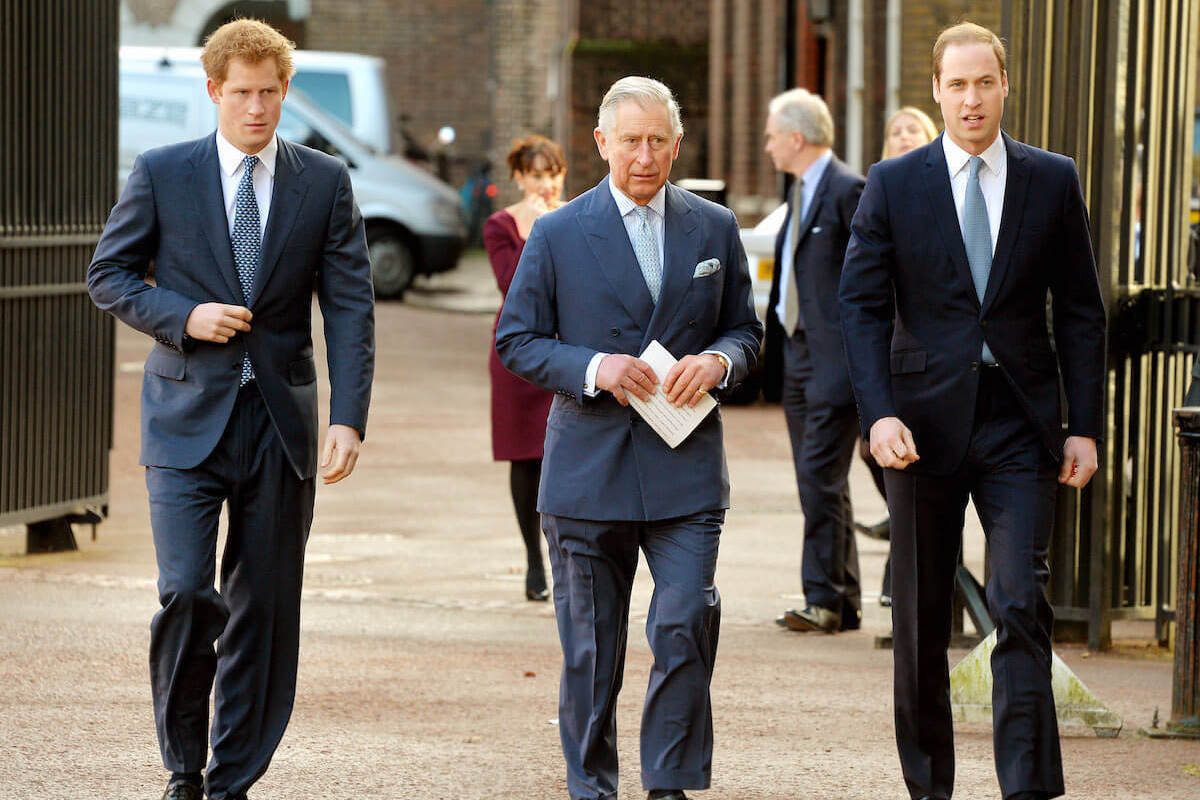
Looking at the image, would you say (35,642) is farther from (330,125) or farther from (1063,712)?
(330,125)

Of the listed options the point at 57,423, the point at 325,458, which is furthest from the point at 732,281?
the point at 57,423

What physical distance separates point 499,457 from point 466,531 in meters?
2.15

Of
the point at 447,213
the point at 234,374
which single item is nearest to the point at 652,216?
the point at 234,374

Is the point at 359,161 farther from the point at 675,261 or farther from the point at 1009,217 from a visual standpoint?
the point at 1009,217

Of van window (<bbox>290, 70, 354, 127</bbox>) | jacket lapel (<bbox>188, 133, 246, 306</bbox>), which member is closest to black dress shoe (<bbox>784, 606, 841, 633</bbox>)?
jacket lapel (<bbox>188, 133, 246, 306</bbox>)

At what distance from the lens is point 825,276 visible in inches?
309

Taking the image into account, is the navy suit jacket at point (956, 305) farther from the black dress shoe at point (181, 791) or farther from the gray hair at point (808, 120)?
the gray hair at point (808, 120)

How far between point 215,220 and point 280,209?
0.52 feet

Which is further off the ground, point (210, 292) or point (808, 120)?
point (808, 120)

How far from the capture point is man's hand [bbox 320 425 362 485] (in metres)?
4.83

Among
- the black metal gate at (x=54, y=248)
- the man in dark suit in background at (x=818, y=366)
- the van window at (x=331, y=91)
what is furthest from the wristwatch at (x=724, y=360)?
the van window at (x=331, y=91)

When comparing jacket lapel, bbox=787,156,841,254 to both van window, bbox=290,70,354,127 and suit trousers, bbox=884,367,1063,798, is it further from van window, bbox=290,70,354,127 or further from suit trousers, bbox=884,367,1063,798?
van window, bbox=290,70,354,127

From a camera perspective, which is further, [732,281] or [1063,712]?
[1063,712]

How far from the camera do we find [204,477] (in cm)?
482
